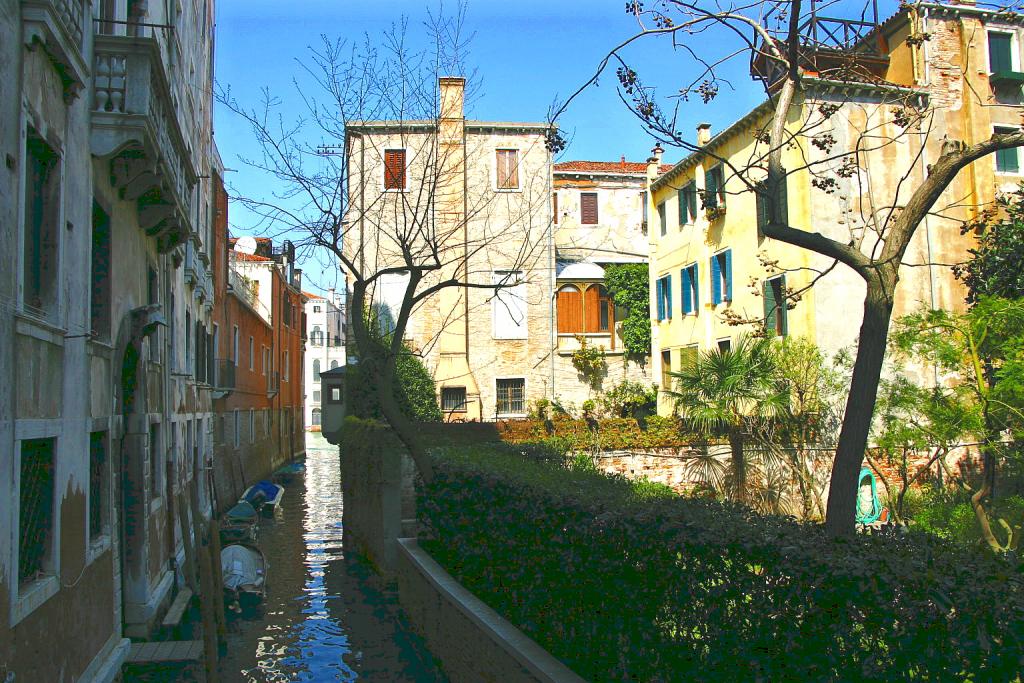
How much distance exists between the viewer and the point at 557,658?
639 cm

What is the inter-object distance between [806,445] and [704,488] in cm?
259

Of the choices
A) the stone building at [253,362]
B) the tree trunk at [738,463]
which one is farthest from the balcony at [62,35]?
the tree trunk at [738,463]

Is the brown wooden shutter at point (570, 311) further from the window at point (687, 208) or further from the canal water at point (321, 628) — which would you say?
the canal water at point (321, 628)

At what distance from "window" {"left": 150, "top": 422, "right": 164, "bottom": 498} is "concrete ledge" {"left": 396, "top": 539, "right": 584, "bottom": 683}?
11.6 feet

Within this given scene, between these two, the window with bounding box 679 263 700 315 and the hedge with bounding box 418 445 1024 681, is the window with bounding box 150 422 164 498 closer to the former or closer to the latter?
the hedge with bounding box 418 445 1024 681

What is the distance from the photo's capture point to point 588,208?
100 ft

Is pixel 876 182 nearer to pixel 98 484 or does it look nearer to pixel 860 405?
pixel 860 405

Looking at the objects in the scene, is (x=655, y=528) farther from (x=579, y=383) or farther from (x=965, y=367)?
(x=579, y=383)

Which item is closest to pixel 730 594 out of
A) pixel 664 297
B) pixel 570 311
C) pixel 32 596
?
pixel 32 596

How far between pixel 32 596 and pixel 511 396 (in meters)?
20.6

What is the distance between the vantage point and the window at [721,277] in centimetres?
2152

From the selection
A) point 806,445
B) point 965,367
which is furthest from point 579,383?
point 965,367

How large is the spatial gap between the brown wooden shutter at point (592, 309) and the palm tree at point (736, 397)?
336 inches

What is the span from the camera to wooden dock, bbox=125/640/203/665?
31.5ft
